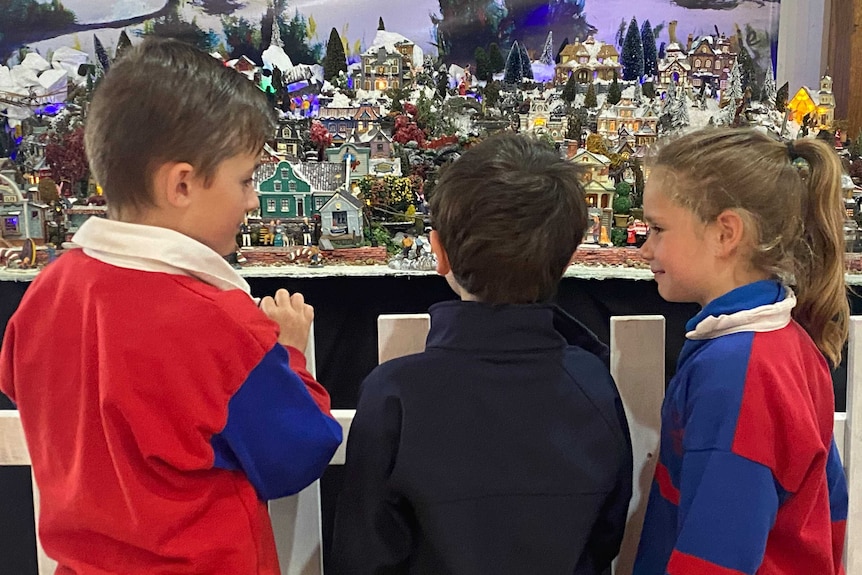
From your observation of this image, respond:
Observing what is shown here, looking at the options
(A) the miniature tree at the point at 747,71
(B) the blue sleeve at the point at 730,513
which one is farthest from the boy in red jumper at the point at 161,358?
(A) the miniature tree at the point at 747,71

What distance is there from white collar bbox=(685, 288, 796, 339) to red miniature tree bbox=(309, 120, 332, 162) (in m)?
1.92

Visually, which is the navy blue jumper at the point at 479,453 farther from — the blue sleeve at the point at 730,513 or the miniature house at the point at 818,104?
the miniature house at the point at 818,104

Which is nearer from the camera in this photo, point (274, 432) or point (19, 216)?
point (274, 432)

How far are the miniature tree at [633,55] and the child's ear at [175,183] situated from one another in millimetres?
2200

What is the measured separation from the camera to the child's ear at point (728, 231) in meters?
1.03

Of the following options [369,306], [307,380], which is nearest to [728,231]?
[307,380]

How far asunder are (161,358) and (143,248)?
12cm

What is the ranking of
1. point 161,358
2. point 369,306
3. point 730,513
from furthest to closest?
point 369,306 → point 730,513 → point 161,358

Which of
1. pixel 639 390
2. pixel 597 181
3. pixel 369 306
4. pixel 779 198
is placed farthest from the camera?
pixel 597 181

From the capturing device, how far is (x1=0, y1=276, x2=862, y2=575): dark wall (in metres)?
2.49

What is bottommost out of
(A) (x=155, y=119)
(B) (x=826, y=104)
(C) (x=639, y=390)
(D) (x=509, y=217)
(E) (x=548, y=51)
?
(C) (x=639, y=390)

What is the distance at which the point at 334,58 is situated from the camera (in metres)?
2.70

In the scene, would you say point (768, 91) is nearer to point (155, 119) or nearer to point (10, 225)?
point (155, 119)

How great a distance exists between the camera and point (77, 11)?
8.66ft
